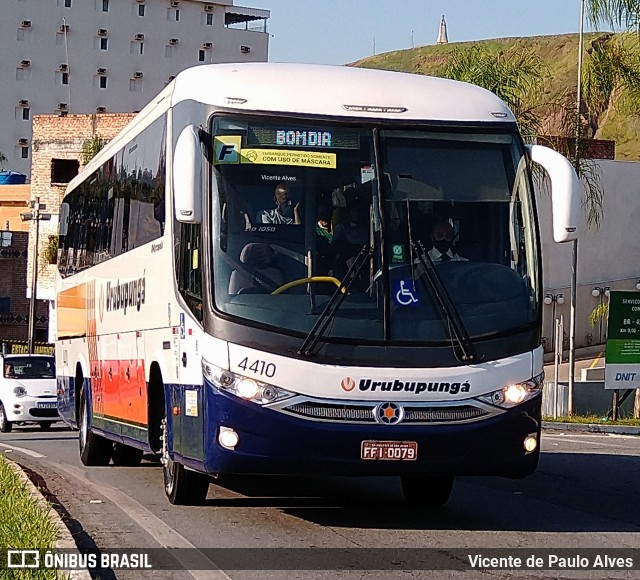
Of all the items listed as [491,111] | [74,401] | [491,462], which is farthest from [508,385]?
[74,401]

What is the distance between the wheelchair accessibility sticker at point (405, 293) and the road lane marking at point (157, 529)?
7.75ft

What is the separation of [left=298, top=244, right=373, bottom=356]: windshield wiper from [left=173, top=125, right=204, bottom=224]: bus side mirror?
1227 mm

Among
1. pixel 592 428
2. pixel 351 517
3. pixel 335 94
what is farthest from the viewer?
pixel 592 428

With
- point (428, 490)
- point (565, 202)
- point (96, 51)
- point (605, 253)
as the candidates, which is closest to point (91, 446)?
point (428, 490)

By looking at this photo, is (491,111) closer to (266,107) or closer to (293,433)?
(266,107)

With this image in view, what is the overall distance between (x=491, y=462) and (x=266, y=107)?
3.27m

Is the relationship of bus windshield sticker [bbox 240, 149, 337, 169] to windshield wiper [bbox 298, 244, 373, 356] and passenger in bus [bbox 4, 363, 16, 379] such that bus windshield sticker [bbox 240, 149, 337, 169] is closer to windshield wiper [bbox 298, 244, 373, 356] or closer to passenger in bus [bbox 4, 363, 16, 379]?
windshield wiper [bbox 298, 244, 373, 356]

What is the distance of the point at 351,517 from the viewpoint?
11.2 meters

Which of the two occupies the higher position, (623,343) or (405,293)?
(405,293)

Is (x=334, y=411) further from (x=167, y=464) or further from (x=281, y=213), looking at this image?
(x=167, y=464)

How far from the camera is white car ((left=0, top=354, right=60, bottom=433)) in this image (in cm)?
2856

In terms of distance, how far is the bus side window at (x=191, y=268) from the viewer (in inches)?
410

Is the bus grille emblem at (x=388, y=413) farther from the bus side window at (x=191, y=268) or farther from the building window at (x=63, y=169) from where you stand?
the building window at (x=63, y=169)

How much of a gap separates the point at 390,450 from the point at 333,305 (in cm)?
115
